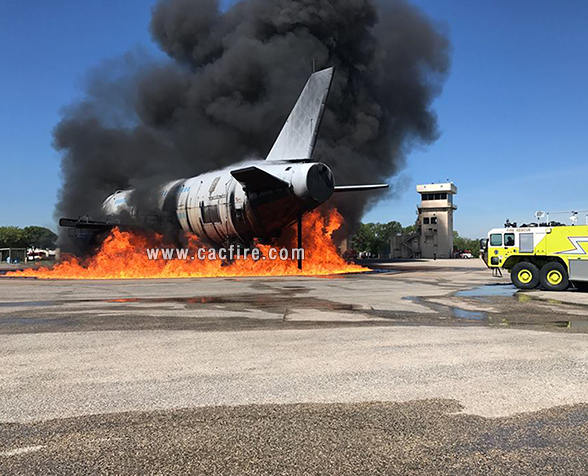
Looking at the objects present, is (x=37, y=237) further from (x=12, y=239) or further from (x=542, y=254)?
(x=542, y=254)

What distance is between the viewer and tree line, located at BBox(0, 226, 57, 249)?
103812 millimetres

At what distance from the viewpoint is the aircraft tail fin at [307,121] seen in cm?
2622

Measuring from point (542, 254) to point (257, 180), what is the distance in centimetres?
1312

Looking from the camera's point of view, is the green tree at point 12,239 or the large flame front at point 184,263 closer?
the large flame front at point 184,263

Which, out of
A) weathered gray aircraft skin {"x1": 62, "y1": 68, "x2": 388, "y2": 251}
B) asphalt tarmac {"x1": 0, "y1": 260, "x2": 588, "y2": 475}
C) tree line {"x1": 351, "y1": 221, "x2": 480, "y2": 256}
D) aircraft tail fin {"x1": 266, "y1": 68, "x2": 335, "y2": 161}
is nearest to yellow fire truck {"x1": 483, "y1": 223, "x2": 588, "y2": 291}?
asphalt tarmac {"x1": 0, "y1": 260, "x2": 588, "y2": 475}

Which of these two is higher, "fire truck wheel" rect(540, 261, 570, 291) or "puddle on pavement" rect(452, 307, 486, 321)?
"fire truck wheel" rect(540, 261, 570, 291)

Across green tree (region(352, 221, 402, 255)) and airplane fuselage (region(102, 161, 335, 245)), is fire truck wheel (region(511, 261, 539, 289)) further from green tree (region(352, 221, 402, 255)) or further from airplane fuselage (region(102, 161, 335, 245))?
green tree (region(352, 221, 402, 255))

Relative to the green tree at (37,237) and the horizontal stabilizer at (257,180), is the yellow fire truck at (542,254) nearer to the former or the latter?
the horizontal stabilizer at (257,180)

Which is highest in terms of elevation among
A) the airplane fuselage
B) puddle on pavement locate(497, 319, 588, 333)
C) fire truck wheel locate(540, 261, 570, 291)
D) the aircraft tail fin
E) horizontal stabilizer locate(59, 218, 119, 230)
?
the aircraft tail fin

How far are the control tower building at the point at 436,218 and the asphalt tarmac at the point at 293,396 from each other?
8373 centimetres

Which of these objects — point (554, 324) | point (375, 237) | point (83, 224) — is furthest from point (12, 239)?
point (554, 324)

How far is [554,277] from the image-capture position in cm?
1738

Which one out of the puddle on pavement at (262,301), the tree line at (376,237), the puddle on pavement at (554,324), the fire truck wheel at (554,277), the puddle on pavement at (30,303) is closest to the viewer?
the puddle on pavement at (554,324)

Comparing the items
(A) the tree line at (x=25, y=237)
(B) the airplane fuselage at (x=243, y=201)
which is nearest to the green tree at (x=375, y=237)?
(A) the tree line at (x=25, y=237)
